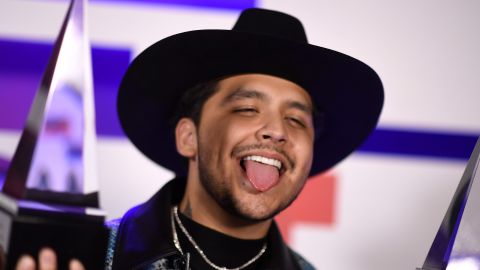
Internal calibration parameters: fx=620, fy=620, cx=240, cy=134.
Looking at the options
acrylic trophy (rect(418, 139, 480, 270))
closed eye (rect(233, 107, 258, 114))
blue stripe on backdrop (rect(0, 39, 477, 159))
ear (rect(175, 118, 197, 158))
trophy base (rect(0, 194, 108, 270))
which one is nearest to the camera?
trophy base (rect(0, 194, 108, 270))

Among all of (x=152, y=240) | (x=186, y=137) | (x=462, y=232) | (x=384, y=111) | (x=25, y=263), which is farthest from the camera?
(x=384, y=111)

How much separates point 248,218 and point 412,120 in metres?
0.98

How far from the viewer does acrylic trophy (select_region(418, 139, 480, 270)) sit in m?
0.97

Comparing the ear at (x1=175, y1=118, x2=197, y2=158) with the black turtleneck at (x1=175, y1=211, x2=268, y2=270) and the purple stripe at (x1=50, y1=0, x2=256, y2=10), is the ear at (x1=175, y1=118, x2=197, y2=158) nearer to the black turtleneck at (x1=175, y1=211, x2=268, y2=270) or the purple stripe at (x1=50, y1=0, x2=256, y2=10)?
the black turtleneck at (x1=175, y1=211, x2=268, y2=270)

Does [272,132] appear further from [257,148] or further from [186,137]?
[186,137]

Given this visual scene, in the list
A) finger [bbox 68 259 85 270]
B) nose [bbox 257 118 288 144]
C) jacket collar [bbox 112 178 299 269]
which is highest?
finger [bbox 68 259 85 270]

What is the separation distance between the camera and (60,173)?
0.76 meters

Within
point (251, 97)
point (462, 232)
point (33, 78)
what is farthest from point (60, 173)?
point (33, 78)

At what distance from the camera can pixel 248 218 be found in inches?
59.2

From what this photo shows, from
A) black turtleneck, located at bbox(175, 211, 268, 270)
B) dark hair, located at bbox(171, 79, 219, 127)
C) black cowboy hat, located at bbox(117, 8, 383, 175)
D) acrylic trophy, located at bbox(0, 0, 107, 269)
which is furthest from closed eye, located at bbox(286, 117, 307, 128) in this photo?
acrylic trophy, located at bbox(0, 0, 107, 269)

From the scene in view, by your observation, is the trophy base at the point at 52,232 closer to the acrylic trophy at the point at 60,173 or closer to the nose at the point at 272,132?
the acrylic trophy at the point at 60,173

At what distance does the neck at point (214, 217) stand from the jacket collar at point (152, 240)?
0.19ft

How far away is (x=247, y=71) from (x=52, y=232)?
937mm

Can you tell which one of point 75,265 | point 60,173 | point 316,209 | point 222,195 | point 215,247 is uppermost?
point 60,173
